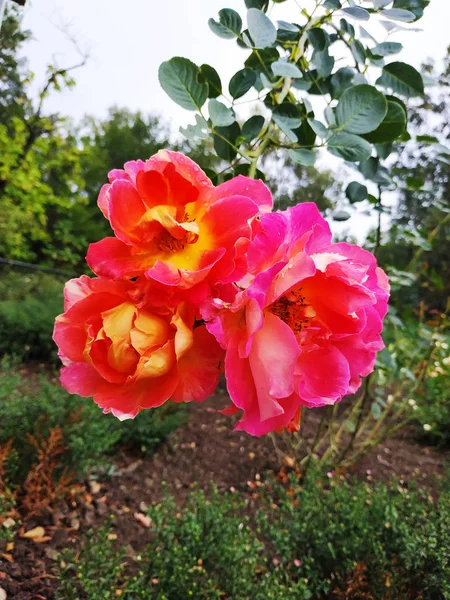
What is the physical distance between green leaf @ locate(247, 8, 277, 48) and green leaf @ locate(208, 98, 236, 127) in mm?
108

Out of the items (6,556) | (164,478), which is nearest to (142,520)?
(164,478)

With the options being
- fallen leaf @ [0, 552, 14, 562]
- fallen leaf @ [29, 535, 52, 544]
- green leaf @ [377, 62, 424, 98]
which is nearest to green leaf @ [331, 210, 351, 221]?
green leaf @ [377, 62, 424, 98]

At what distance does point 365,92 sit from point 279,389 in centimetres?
42

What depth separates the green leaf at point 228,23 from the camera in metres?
0.64

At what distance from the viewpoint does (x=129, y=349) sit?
330mm

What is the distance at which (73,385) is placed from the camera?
364 millimetres

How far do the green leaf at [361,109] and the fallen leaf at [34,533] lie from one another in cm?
197

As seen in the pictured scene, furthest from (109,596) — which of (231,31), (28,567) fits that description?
(231,31)

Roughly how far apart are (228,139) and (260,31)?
0.15 metres

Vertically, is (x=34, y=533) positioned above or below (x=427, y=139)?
below

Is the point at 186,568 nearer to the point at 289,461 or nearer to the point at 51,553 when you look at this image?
the point at 51,553

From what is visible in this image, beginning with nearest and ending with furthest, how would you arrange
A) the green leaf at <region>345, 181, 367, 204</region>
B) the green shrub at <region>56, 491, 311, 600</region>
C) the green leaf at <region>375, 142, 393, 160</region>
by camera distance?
1. the green leaf at <region>375, 142, 393, 160</region>
2. the green leaf at <region>345, 181, 367, 204</region>
3. the green shrub at <region>56, 491, 311, 600</region>

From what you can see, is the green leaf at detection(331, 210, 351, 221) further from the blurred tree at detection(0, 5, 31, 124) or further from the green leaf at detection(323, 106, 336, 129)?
the blurred tree at detection(0, 5, 31, 124)

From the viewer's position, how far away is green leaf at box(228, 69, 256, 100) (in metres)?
0.63
